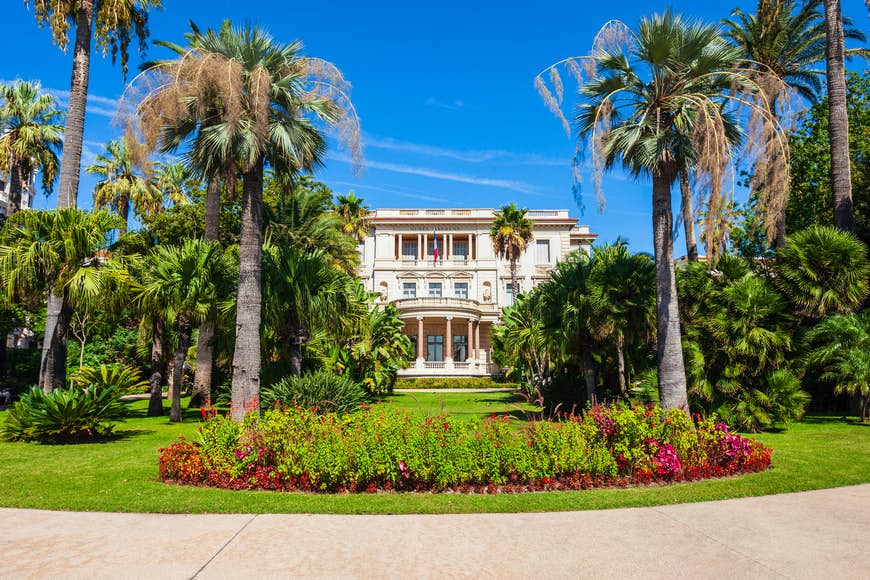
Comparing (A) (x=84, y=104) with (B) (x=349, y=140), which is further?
(A) (x=84, y=104)

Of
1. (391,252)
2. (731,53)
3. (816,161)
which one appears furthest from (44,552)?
(391,252)

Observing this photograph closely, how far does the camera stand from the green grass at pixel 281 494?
21.9 ft

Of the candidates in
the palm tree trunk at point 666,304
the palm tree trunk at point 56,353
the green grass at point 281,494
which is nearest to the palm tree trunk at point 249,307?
the green grass at point 281,494

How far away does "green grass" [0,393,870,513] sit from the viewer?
21.9ft

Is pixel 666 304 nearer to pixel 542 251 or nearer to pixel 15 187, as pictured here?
pixel 15 187

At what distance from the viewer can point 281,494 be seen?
24.6 ft

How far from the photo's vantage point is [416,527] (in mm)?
5797

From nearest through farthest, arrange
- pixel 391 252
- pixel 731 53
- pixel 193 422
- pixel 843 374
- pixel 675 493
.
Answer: pixel 675 493 < pixel 731 53 < pixel 843 374 < pixel 193 422 < pixel 391 252

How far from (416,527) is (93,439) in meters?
10.4

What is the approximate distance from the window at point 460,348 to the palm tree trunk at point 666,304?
1445 inches

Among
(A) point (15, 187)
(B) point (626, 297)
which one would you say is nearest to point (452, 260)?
(A) point (15, 187)

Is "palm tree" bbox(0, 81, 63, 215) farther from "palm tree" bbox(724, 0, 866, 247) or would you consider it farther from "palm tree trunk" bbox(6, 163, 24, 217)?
"palm tree" bbox(724, 0, 866, 247)

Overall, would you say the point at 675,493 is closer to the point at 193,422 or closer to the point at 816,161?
the point at 193,422

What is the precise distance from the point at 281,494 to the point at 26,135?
91.1 ft
